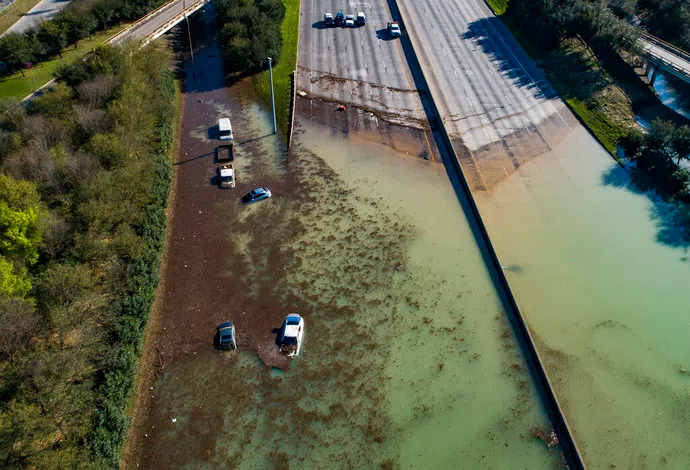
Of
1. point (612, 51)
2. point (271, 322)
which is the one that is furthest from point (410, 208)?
point (612, 51)

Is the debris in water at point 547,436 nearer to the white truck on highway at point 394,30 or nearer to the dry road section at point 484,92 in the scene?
the dry road section at point 484,92

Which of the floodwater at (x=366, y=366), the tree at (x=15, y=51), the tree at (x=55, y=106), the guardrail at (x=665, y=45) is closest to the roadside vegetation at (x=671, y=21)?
the guardrail at (x=665, y=45)

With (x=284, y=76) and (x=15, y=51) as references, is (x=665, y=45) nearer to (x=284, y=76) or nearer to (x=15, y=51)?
Result: (x=284, y=76)

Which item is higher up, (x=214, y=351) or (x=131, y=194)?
(x=131, y=194)

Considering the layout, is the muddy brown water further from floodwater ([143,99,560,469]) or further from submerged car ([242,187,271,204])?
submerged car ([242,187,271,204])

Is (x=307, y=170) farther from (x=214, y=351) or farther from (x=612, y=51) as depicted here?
(x=612, y=51)

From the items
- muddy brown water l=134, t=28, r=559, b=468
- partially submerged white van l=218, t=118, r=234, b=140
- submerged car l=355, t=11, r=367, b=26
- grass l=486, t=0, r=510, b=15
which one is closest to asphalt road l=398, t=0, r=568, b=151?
grass l=486, t=0, r=510, b=15
